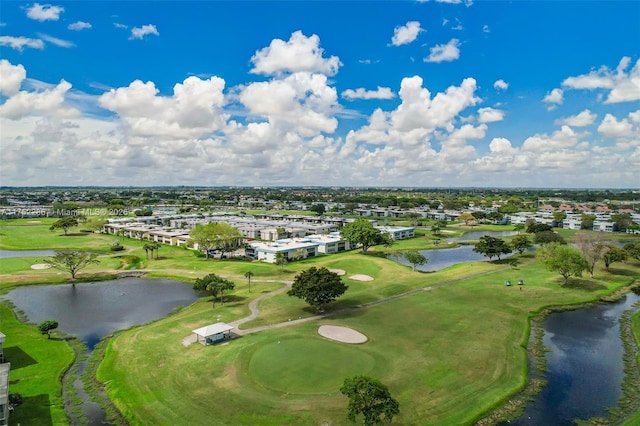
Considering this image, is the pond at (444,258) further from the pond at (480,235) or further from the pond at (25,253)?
the pond at (25,253)

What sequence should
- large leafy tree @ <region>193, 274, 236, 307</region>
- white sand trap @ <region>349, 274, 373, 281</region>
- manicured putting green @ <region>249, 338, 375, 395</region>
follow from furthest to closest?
1. white sand trap @ <region>349, 274, 373, 281</region>
2. large leafy tree @ <region>193, 274, 236, 307</region>
3. manicured putting green @ <region>249, 338, 375, 395</region>

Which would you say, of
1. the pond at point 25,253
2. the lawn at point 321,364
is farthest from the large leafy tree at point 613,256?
the pond at point 25,253

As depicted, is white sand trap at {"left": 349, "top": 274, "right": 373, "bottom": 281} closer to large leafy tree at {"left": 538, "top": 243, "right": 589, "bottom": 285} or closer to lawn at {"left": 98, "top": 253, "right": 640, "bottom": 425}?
lawn at {"left": 98, "top": 253, "right": 640, "bottom": 425}

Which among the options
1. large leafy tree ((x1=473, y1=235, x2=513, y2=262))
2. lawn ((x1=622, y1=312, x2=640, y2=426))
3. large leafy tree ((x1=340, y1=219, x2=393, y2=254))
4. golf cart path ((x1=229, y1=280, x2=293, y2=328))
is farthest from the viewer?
large leafy tree ((x1=340, y1=219, x2=393, y2=254))

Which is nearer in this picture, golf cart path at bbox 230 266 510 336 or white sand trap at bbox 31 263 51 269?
golf cart path at bbox 230 266 510 336

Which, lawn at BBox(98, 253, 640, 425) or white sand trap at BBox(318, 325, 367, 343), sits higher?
white sand trap at BBox(318, 325, 367, 343)

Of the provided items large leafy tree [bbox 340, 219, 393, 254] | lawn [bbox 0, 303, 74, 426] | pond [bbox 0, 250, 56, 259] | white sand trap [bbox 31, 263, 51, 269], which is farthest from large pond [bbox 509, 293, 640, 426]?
pond [bbox 0, 250, 56, 259]

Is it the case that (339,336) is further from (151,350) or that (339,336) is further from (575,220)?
(575,220)
